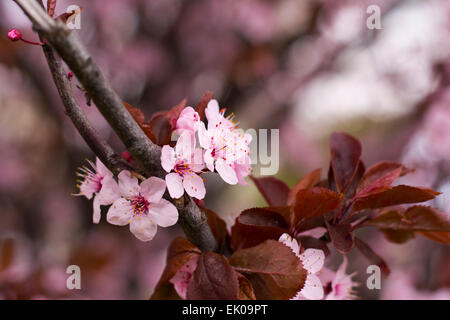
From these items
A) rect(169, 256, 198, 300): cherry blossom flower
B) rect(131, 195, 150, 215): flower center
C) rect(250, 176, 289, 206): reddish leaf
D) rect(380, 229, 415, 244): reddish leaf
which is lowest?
rect(169, 256, 198, 300): cherry blossom flower

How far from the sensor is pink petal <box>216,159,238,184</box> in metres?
0.48

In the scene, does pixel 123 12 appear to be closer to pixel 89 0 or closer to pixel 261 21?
pixel 89 0

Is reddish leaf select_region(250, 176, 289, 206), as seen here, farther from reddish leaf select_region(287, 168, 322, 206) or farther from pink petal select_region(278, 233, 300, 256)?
pink petal select_region(278, 233, 300, 256)

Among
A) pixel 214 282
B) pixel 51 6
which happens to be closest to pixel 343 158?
pixel 214 282

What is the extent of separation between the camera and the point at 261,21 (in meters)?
2.07

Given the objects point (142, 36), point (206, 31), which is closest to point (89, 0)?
point (142, 36)

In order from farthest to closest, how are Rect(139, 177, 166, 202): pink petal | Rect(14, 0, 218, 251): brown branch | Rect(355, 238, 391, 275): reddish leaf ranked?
Rect(355, 238, 391, 275): reddish leaf → Rect(139, 177, 166, 202): pink petal → Rect(14, 0, 218, 251): brown branch

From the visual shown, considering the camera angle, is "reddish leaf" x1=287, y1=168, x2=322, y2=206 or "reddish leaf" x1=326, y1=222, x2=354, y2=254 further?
"reddish leaf" x1=287, y1=168, x2=322, y2=206

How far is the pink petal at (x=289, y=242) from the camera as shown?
1.60 feet

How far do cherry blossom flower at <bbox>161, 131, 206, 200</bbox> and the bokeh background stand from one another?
1244 millimetres

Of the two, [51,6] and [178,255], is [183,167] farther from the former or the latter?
[51,6]

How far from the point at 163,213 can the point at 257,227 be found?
13cm

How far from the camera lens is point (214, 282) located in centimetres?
45

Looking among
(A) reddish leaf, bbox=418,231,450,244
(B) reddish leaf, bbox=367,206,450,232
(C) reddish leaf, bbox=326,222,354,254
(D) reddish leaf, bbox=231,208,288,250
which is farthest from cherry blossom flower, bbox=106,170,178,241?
(A) reddish leaf, bbox=418,231,450,244
